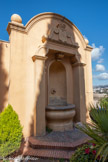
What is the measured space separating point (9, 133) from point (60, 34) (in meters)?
5.00

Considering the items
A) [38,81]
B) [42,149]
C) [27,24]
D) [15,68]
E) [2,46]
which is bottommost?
[42,149]

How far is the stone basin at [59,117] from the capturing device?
4641 millimetres

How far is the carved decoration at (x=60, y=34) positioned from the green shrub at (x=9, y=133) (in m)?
3.76

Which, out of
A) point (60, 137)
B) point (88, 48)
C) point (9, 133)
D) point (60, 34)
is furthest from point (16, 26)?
point (60, 137)

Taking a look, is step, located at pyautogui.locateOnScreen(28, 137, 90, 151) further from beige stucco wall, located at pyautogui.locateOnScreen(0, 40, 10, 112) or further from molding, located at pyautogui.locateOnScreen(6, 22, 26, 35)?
molding, located at pyautogui.locateOnScreen(6, 22, 26, 35)

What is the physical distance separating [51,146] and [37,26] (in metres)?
5.30

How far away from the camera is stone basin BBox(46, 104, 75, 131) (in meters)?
4.64

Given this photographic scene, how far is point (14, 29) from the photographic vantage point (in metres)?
4.30

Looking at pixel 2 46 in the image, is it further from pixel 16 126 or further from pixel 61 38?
pixel 16 126

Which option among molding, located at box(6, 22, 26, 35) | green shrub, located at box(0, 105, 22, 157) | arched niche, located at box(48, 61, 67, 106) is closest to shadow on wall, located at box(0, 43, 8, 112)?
molding, located at box(6, 22, 26, 35)

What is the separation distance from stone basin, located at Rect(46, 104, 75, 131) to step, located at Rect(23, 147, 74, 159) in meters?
1.41

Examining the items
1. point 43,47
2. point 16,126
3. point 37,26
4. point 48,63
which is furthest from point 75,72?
point 16,126

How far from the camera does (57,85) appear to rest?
631cm

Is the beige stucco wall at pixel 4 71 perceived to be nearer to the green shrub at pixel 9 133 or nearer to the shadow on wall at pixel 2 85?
the shadow on wall at pixel 2 85
